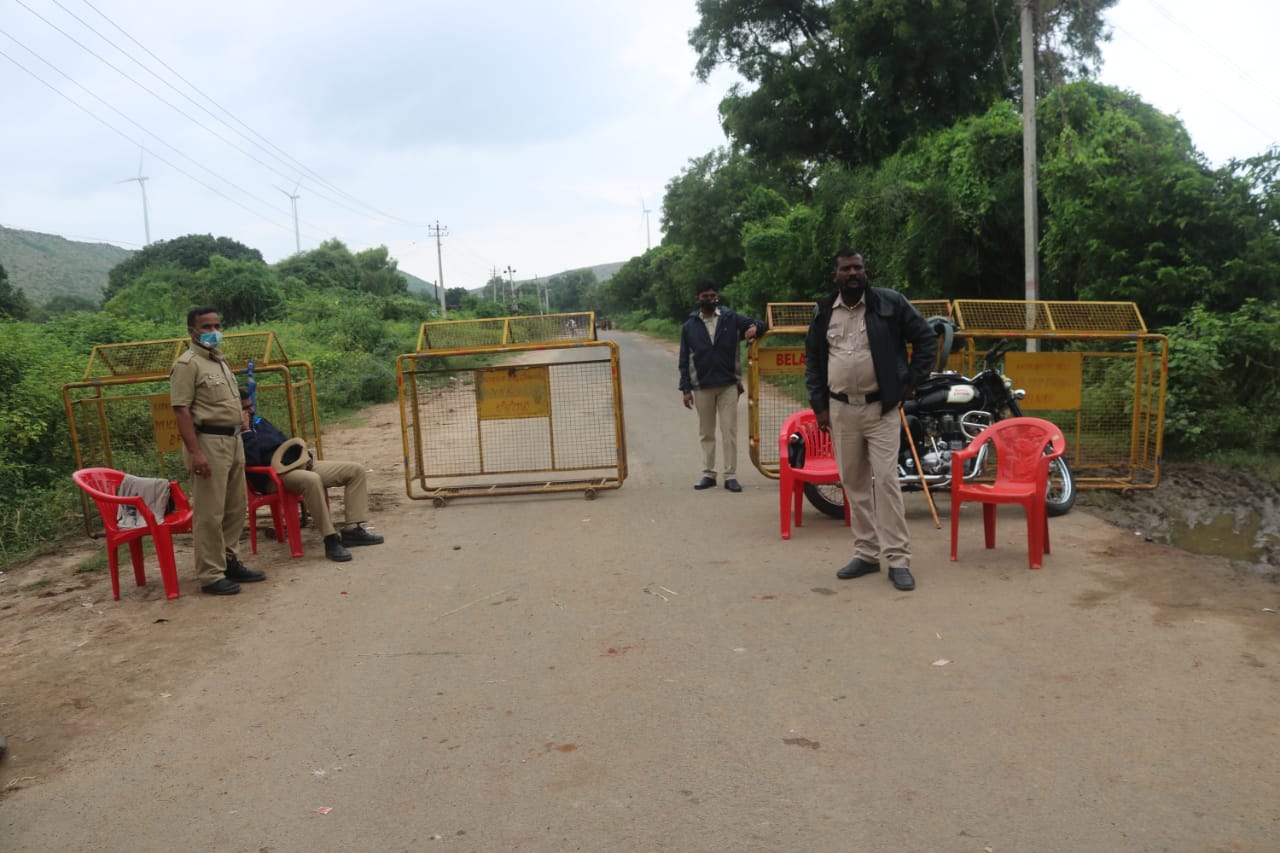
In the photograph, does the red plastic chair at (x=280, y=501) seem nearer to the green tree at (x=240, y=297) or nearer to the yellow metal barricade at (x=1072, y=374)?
the yellow metal barricade at (x=1072, y=374)

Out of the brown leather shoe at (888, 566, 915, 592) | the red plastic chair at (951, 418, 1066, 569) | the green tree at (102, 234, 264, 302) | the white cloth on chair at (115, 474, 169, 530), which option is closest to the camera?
the brown leather shoe at (888, 566, 915, 592)

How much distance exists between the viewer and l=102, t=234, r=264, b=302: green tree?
5519cm

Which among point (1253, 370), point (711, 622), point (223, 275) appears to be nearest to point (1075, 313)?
point (1253, 370)

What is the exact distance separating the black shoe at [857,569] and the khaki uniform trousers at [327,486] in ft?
12.7

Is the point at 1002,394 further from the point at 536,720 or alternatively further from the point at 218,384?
the point at 218,384

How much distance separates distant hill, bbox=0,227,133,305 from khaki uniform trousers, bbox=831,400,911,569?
7937 centimetres

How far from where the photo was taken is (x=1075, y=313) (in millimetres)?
8805

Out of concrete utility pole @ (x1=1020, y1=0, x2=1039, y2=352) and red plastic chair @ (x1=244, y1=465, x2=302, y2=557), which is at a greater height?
concrete utility pole @ (x1=1020, y1=0, x2=1039, y2=352)

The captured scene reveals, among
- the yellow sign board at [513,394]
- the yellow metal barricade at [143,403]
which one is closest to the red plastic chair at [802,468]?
the yellow sign board at [513,394]

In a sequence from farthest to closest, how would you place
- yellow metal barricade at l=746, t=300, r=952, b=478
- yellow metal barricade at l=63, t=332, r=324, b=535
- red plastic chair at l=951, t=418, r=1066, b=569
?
yellow metal barricade at l=746, t=300, r=952, b=478 < yellow metal barricade at l=63, t=332, r=324, b=535 < red plastic chair at l=951, t=418, r=1066, b=569

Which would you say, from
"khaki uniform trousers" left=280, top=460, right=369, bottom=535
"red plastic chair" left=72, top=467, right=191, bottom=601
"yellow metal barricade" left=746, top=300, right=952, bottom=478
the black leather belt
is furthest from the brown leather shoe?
"red plastic chair" left=72, top=467, right=191, bottom=601

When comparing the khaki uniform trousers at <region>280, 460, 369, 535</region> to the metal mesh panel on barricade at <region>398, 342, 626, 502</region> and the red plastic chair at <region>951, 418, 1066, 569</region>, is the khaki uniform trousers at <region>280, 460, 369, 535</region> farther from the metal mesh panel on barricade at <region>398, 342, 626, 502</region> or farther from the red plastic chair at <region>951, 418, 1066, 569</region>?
the red plastic chair at <region>951, 418, 1066, 569</region>

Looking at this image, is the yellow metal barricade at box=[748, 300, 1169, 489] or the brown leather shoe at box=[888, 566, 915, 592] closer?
the brown leather shoe at box=[888, 566, 915, 592]

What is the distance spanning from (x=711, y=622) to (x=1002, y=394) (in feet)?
13.2
